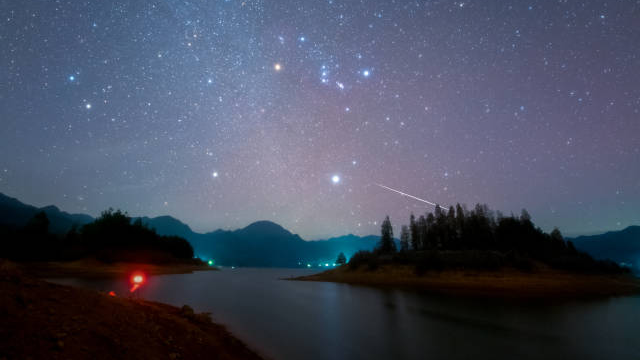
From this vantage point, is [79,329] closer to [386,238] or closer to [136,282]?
[136,282]

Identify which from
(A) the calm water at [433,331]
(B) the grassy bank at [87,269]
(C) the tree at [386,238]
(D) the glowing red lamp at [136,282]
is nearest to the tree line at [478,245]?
(C) the tree at [386,238]

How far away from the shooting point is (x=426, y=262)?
73375 mm

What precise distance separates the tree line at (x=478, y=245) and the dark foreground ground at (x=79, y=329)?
71.8 m

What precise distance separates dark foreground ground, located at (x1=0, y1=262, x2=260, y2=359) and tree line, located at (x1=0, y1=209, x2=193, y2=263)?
111m

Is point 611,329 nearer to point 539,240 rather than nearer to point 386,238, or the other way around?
point 539,240

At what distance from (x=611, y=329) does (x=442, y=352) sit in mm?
23255

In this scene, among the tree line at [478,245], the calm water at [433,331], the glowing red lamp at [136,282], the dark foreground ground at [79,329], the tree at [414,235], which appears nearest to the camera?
the dark foreground ground at [79,329]

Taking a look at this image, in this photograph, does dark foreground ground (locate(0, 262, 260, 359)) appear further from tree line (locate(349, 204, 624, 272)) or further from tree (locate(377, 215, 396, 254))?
tree (locate(377, 215, 396, 254))

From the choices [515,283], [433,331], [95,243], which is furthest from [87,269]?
[515,283]

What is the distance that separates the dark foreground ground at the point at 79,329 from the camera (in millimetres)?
6536

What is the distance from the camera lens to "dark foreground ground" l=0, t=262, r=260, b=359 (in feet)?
21.4

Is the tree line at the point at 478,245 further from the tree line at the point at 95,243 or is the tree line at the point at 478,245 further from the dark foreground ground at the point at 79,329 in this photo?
the tree line at the point at 95,243

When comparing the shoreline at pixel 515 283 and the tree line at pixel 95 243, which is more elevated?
the tree line at pixel 95 243

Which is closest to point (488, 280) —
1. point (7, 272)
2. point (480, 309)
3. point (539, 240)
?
point (480, 309)
